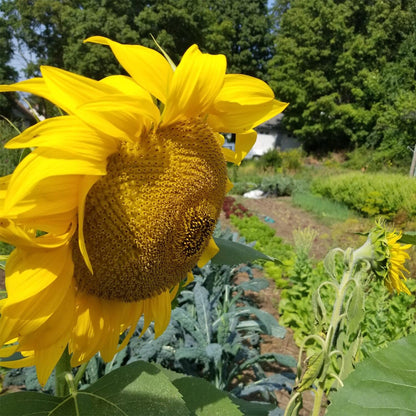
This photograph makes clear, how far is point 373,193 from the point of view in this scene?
11.5 metres

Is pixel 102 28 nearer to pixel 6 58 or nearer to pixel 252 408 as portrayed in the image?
pixel 6 58

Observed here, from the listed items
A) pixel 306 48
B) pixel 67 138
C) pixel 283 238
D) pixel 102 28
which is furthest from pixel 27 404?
pixel 306 48

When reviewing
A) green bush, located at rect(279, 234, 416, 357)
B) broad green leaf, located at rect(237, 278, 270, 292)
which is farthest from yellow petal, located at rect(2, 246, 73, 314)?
broad green leaf, located at rect(237, 278, 270, 292)

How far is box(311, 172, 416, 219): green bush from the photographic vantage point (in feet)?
35.8

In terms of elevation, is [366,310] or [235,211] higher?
[366,310]

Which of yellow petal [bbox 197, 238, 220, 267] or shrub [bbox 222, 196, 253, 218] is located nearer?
yellow petal [bbox 197, 238, 220, 267]

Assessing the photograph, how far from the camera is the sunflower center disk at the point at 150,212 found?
62cm

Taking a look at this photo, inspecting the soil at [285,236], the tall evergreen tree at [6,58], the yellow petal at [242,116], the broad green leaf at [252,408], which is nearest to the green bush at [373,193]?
the soil at [285,236]

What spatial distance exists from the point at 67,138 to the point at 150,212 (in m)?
0.16

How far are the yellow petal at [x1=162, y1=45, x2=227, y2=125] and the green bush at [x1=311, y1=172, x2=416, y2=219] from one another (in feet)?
34.3

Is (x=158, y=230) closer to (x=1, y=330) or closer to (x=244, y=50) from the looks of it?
(x=1, y=330)

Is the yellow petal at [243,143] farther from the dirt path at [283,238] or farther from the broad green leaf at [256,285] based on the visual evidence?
the broad green leaf at [256,285]

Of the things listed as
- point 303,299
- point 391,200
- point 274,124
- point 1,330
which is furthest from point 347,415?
point 274,124

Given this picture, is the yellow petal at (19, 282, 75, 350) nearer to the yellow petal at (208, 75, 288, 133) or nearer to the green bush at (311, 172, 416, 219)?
the yellow petal at (208, 75, 288, 133)
